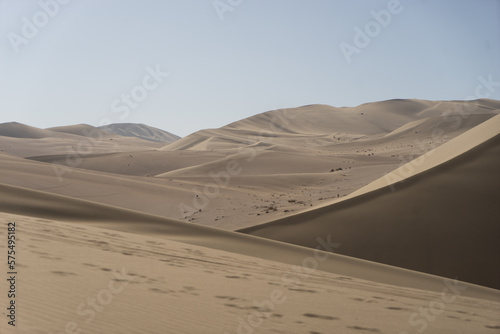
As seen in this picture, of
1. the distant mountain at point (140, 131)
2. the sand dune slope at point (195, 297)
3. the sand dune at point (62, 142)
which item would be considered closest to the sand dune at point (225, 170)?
the sand dune at point (62, 142)

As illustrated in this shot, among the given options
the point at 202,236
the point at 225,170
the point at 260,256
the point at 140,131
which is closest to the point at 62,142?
the point at 225,170

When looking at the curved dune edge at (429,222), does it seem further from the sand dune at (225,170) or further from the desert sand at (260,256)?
the sand dune at (225,170)

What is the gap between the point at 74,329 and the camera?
11.4ft

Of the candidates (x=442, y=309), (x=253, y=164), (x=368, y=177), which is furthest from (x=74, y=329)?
(x=253, y=164)

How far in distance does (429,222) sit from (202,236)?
445cm

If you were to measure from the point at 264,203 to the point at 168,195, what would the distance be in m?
3.91

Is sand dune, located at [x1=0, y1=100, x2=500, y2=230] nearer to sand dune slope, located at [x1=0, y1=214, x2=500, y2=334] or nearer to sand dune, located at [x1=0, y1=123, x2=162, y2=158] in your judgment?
sand dune, located at [x1=0, y1=123, x2=162, y2=158]

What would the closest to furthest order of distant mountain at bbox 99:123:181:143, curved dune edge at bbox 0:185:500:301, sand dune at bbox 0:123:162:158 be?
curved dune edge at bbox 0:185:500:301 < sand dune at bbox 0:123:162:158 < distant mountain at bbox 99:123:181:143

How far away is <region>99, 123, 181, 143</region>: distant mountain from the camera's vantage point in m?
172

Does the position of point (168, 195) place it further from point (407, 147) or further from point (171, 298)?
point (407, 147)

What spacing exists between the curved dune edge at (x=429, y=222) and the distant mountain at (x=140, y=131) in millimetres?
163194

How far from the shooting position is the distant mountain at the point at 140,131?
171625 mm

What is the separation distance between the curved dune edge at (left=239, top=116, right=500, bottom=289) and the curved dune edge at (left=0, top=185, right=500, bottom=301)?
784mm

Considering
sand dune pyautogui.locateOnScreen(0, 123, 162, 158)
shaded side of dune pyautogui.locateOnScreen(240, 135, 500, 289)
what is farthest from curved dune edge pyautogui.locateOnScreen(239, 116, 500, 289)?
sand dune pyautogui.locateOnScreen(0, 123, 162, 158)
